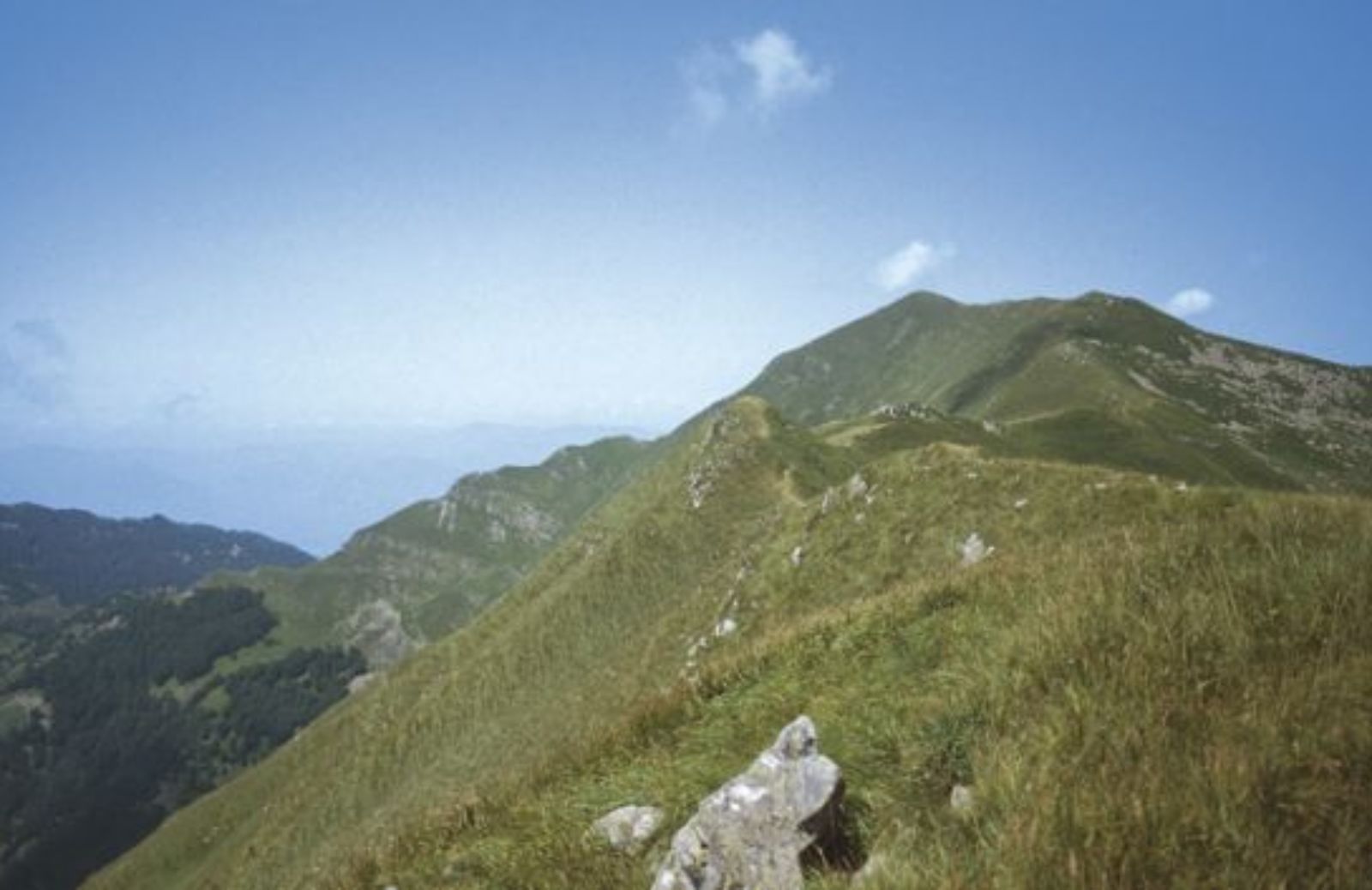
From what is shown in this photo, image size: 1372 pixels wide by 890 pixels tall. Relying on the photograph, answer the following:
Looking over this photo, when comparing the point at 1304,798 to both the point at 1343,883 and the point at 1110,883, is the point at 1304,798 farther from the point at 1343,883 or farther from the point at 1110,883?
the point at 1110,883

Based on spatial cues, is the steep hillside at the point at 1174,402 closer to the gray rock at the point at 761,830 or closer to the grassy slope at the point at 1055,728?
the grassy slope at the point at 1055,728

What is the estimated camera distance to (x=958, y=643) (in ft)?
26.8

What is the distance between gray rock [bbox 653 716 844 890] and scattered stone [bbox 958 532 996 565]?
72.8ft

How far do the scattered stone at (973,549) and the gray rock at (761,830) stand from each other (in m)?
22.2

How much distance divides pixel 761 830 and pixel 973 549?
77.5 ft

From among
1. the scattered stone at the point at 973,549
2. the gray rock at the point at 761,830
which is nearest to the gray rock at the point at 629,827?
the gray rock at the point at 761,830

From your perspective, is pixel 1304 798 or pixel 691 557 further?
pixel 691 557

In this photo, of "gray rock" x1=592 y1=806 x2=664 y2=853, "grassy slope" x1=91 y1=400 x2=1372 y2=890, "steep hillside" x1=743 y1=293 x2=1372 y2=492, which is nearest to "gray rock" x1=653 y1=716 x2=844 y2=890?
"grassy slope" x1=91 y1=400 x2=1372 y2=890

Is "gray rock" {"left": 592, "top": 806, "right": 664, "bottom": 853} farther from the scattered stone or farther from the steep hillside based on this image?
the steep hillside

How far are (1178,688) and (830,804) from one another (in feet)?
7.48

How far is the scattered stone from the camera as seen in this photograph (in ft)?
87.8

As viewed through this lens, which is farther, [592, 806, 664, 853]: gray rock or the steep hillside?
the steep hillside

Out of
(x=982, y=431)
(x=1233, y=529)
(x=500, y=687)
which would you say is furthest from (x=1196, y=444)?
(x=1233, y=529)

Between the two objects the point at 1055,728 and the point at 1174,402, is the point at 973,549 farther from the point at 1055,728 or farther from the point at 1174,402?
the point at 1174,402
